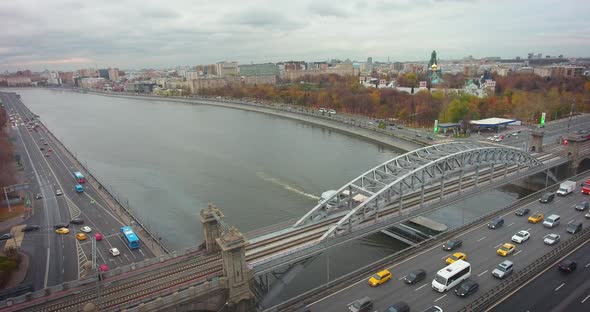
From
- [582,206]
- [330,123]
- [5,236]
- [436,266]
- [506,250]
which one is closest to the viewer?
[436,266]

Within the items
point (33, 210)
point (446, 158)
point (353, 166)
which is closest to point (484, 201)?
point (446, 158)

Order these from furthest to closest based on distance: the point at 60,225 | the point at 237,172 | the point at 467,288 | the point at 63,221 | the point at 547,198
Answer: the point at 237,172 → the point at 63,221 → the point at 60,225 → the point at 547,198 → the point at 467,288

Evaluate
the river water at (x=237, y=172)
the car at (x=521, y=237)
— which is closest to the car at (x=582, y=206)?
the car at (x=521, y=237)

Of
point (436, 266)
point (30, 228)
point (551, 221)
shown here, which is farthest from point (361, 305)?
point (30, 228)

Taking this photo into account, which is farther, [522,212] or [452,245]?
[522,212]

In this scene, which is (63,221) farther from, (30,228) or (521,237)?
(521,237)

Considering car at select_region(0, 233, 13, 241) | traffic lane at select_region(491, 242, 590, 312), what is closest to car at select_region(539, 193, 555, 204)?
traffic lane at select_region(491, 242, 590, 312)

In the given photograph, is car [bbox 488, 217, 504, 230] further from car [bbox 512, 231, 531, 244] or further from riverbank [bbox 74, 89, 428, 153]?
riverbank [bbox 74, 89, 428, 153]
